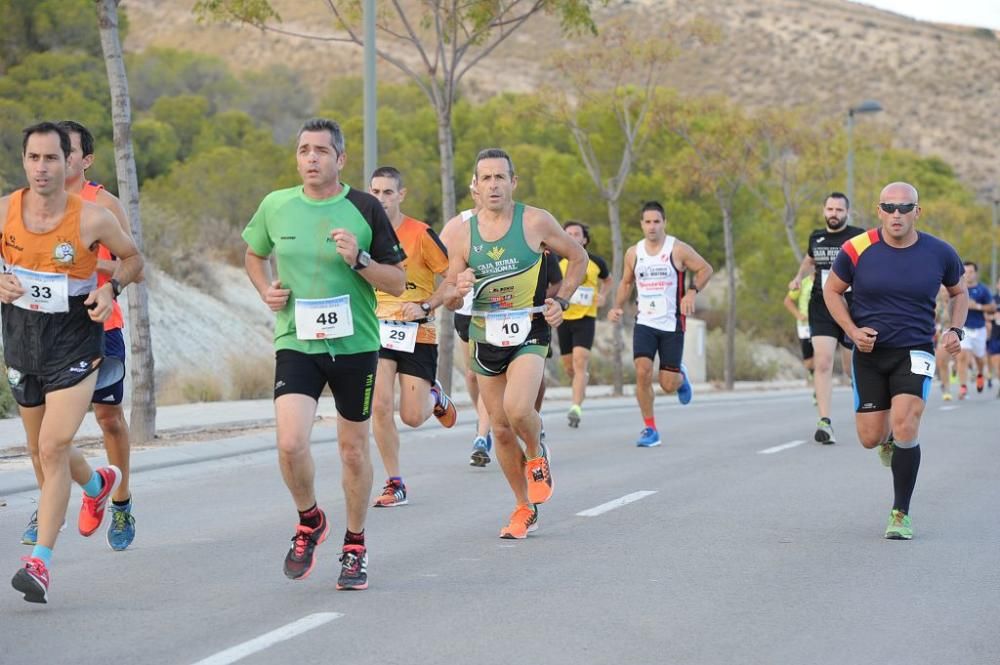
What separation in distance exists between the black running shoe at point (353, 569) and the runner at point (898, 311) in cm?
365

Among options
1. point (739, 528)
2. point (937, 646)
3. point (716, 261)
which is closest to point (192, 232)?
point (716, 261)

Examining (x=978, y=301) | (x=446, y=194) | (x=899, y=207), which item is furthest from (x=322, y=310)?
(x=978, y=301)

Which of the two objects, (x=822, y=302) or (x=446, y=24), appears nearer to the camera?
(x=822, y=302)

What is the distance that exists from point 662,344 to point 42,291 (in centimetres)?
940

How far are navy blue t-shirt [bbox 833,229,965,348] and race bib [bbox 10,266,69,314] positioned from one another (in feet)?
16.0

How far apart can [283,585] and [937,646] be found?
322 centimetres

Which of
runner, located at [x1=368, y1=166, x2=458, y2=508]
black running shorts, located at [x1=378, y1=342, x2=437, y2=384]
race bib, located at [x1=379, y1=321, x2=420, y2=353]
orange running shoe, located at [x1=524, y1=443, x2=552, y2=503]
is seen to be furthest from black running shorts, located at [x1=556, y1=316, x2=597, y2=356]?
orange running shoe, located at [x1=524, y1=443, x2=552, y2=503]

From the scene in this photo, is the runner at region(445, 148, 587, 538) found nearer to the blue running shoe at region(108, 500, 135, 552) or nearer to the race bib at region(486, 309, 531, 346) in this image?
the race bib at region(486, 309, 531, 346)

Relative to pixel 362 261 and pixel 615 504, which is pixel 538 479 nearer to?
pixel 615 504

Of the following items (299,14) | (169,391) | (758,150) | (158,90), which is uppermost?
(299,14)

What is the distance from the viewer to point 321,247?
7641 millimetres

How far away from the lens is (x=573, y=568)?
862 centimetres

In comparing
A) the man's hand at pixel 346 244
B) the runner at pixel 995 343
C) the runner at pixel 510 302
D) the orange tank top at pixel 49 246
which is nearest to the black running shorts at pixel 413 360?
the runner at pixel 510 302

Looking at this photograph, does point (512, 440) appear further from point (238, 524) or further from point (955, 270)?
point (955, 270)
